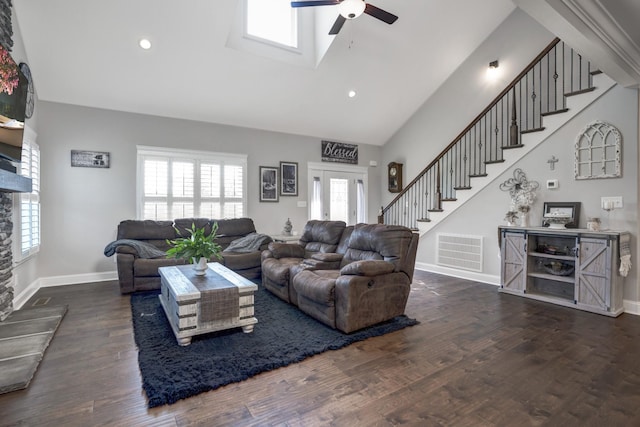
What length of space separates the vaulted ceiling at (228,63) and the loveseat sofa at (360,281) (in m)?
3.24

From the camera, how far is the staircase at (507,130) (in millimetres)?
4379

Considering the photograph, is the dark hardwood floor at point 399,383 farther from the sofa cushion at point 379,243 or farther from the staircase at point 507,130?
the staircase at point 507,130

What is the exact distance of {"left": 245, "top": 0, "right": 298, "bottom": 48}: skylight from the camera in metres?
5.00

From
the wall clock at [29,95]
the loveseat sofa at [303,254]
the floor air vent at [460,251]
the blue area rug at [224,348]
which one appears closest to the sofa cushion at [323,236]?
the loveseat sofa at [303,254]

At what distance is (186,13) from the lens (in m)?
4.14

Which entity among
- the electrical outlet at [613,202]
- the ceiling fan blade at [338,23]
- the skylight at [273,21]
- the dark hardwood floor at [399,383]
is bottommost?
the dark hardwood floor at [399,383]

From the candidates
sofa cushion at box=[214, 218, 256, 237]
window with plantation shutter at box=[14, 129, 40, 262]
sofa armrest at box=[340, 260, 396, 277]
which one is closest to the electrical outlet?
sofa armrest at box=[340, 260, 396, 277]

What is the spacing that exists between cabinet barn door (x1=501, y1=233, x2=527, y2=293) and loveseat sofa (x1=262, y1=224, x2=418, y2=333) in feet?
6.19

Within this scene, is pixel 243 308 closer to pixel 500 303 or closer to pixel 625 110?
pixel 500 303

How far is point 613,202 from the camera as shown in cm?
380

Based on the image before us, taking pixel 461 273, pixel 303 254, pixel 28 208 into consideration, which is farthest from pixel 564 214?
pixel 28 208

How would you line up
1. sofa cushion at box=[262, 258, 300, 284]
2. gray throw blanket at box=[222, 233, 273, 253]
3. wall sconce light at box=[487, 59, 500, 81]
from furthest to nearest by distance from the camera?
wall sconce light at box=[487, 59, 500, 81], gray throw blanket at box=[222, 233, 273, 253], sofa cushion at box=[262, 258, 300, 284]

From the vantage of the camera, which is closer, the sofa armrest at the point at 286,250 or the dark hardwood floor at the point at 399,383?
the dark hardwood floor at the point at 399,383

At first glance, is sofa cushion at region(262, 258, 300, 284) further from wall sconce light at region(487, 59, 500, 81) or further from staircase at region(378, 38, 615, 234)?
wall sconce light at region(487, 59, 500, 81)
